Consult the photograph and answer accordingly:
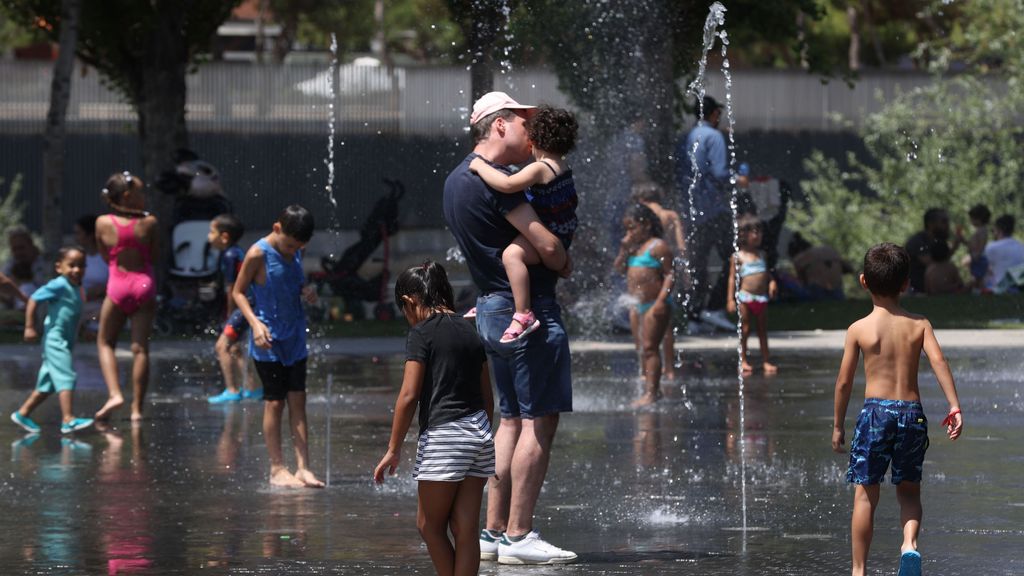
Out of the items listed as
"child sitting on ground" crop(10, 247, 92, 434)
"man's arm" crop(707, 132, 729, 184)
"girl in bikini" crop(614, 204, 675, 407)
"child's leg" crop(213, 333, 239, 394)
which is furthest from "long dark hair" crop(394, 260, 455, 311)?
"man's arm" crop(707, 132, 729, 184)

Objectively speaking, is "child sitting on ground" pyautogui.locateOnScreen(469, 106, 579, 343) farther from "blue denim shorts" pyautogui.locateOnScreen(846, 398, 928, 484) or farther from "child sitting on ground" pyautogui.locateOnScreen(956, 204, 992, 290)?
"child sitting on ground" pyautogui.locateOnScreen(956, 204, 992, 290)

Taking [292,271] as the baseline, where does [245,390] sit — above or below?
below

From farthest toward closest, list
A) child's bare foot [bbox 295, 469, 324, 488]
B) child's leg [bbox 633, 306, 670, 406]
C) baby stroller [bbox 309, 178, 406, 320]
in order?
baby stroller [bbox 309, 178, 406, 320] → child's leg [bbox 633, 306, 670, 406] → child's bare foot [bbox 295, 469, 324, 488]

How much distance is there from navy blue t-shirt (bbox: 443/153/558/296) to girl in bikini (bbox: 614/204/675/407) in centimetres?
551

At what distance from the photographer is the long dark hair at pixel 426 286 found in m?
6.70

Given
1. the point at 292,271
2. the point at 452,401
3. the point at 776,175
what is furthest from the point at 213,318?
the point at 776,175

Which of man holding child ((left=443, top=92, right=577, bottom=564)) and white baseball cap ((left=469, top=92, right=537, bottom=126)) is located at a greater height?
white baseball cap ((left=469, top=92, right=537, bottom=126))

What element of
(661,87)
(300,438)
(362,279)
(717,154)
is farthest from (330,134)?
(300,438)

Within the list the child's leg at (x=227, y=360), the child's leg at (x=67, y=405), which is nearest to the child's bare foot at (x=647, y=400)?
the child's leg at (x=227, y=360)

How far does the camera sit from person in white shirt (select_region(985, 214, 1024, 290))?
2138 centimetres

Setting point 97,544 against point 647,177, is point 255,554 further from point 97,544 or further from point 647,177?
point 647,177

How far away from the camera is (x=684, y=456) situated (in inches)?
417

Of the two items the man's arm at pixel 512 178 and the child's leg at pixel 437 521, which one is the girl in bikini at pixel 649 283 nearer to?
the man's arm at pixel 512 178

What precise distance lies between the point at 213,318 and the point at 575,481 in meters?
9.95
